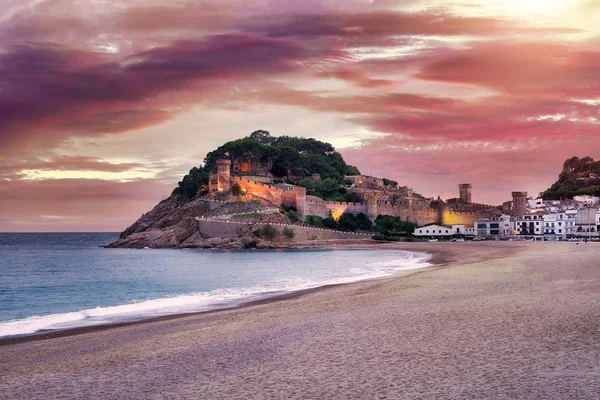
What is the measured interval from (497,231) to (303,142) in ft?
178

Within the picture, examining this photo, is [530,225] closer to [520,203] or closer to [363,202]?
[520,203]

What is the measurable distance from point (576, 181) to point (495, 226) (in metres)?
56.3

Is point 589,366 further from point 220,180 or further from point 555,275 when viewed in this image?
point 220,180

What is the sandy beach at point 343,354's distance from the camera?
6996 millimetres

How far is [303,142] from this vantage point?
442 feet

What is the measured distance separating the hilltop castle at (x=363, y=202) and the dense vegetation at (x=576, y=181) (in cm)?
2298

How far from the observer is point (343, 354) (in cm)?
896

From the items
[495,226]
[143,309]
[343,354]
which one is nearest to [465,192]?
[495,226]

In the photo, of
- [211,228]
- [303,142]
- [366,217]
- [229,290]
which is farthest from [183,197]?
[229,290]

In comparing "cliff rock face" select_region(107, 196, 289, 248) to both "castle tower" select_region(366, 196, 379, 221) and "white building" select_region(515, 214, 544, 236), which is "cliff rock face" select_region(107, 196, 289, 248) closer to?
"castle tower" select_region(366, 196, 379, 221)

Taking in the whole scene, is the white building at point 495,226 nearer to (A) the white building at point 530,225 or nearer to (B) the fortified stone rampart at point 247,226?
(A) the white building at point 530,225

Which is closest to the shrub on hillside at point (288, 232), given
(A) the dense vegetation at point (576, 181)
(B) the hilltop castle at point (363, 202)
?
(B) the hilltop castle at point (363, 202)

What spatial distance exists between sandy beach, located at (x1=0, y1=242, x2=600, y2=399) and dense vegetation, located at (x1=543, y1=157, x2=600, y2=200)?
126 metres

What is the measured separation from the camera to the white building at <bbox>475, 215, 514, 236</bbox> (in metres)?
94.4
